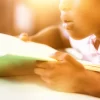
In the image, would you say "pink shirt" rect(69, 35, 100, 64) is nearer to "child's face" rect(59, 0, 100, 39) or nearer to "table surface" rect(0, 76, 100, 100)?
"child's face" rect(59, 0, 100, 39)

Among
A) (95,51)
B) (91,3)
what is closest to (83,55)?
(95,51)

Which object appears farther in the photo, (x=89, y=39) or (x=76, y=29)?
(x=89, y=39)

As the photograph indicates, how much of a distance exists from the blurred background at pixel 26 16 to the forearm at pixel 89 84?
0.42m

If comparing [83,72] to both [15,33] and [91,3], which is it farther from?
[15,33]

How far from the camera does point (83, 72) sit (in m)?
0.47

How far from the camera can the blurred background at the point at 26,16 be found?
0.88 m

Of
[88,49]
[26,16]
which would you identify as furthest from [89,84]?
[26,16]

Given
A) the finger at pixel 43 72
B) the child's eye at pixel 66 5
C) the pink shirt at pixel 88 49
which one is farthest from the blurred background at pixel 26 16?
the finger at pixel 43 72

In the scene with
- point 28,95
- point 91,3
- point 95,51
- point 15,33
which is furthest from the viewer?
point 15,33

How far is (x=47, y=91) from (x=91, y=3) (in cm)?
22

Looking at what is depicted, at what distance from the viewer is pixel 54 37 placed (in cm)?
84

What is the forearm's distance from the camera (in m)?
0.46

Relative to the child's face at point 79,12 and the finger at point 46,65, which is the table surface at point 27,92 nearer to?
the finger at point 46,65

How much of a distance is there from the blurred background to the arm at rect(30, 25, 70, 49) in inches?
1.6
